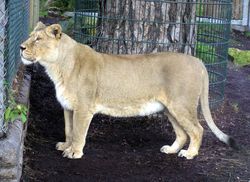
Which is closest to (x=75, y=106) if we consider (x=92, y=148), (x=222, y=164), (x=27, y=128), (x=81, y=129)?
(x=81, y=129)

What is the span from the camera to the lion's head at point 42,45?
5727mm

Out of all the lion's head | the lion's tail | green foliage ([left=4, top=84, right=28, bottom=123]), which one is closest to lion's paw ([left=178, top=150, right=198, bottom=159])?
the lion's tail

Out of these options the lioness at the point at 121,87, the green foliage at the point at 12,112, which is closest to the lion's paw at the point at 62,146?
the lioness at the point at 121,87

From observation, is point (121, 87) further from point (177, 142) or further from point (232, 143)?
point (232, 143)

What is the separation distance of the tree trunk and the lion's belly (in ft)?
4.37

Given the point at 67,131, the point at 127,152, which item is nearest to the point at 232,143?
the point at 127,152

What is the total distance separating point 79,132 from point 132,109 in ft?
2.24

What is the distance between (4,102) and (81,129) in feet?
4.05

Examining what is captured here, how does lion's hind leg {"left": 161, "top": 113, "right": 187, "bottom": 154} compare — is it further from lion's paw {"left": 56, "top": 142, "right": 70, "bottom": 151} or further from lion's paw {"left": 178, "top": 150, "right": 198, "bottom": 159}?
lion's paw {"left": 56, "top": 142, "right": 70, "bottom": 151}

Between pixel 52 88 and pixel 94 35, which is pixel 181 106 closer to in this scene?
pixel 94 35

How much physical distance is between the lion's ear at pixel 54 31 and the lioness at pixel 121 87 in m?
0.01

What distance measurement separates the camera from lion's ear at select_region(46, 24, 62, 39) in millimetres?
5777

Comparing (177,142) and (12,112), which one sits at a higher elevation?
(12,112)

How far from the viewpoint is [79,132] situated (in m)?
6.00
